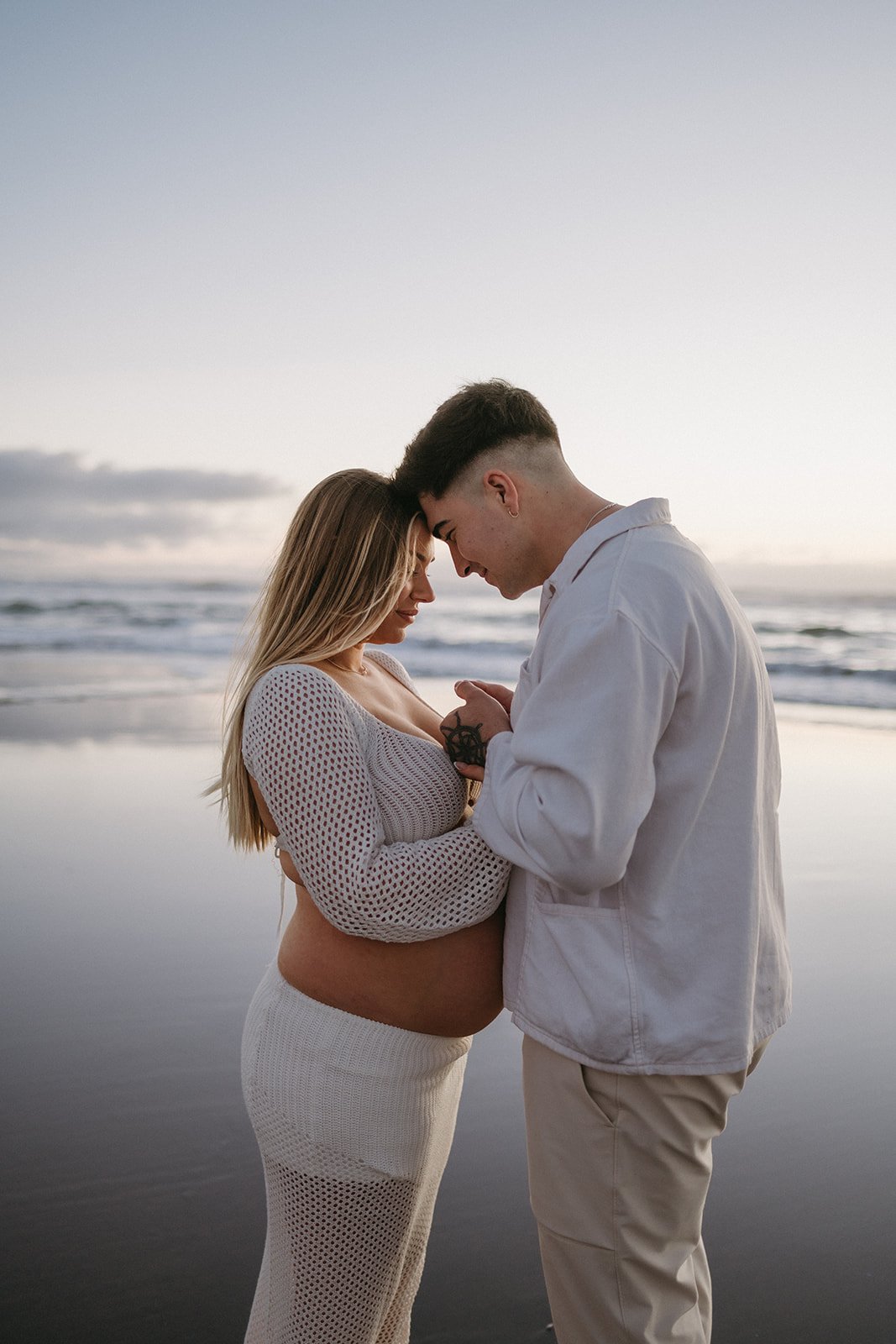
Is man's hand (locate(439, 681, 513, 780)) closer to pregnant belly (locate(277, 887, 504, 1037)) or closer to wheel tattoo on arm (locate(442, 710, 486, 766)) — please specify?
wheel tattoo on arm (locate(442, 710, 486, 766))

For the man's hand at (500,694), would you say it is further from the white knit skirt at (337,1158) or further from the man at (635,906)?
the white knit skirt at (337,1158)

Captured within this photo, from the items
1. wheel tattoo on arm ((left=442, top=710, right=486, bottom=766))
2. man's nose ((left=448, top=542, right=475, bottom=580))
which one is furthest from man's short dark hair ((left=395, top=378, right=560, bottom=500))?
wheel tattoo on arm ((left=442, top=710, right=486, bottom=766))

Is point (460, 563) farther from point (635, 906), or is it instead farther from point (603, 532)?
point (635, 906)

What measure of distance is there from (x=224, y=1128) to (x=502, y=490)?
2302 mm

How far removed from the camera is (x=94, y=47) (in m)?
8.59

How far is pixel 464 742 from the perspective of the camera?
203 centimetres

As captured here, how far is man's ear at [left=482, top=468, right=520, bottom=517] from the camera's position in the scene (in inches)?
81.8

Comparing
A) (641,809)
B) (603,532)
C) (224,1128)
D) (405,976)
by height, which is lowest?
(224,1128)

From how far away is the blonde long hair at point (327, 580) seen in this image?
6.98 feet

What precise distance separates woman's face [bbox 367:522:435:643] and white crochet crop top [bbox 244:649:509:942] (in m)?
0.49

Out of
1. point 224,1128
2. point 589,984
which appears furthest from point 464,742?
point 224,1128

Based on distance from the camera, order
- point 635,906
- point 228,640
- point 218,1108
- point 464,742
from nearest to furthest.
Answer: point 635,906
point 464,742
point 218,1108
point 228,640

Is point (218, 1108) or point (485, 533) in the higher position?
point (485, 533)

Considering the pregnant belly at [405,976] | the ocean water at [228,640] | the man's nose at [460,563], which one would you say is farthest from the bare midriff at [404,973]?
the ocean water at [228,640]
